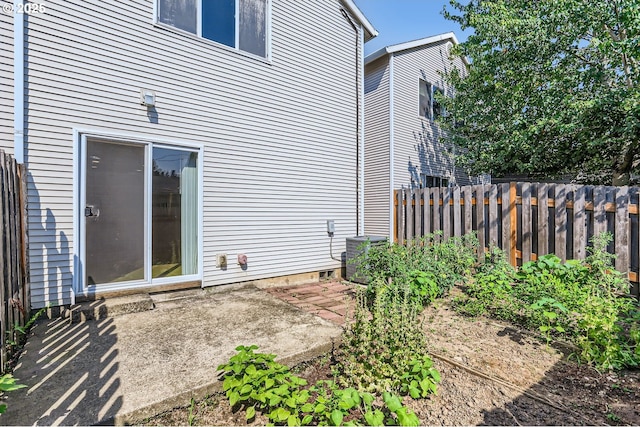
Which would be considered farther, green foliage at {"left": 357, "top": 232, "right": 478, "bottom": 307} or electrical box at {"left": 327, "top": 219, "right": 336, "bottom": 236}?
electrical box at {"left": 327, "top": 219, "right": 336, "bottom": 236}

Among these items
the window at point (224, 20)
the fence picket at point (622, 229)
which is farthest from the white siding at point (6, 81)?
the fence picket at point (622, 229)

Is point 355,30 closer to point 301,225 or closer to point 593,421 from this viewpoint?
point 301,225

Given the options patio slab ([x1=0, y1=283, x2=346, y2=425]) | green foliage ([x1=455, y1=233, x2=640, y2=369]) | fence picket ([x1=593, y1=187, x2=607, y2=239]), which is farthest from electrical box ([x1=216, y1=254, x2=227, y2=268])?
fence picket ([x1=593, y1=187, x2=607, y2=239])

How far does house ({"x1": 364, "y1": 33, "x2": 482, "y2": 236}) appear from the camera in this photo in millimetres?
8633

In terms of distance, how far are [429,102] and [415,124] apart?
1.17 metres

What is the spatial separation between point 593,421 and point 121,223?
194 inches

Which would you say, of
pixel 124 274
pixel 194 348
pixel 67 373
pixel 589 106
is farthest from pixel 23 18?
pixel 589 106

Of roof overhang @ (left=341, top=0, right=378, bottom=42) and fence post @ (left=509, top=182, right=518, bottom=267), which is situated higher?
roof overhang @ (left=341, top=0, right=378, bottom=42)

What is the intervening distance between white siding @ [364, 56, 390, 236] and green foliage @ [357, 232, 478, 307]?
142 inches

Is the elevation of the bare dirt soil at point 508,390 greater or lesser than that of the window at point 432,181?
lesser

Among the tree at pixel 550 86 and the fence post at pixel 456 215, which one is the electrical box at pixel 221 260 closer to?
the fence post at pixel 456 215

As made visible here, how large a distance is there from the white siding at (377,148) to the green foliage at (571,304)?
437 centimetres

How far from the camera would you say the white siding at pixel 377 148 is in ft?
28.4

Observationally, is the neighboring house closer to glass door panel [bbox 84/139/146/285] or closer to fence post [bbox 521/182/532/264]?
glass door panel [bbox 84/139/146/285]
